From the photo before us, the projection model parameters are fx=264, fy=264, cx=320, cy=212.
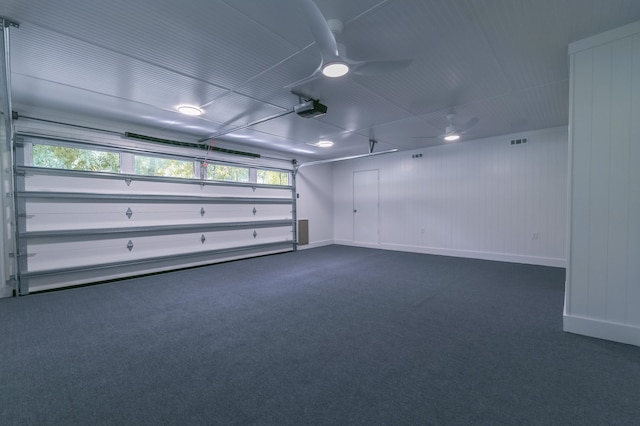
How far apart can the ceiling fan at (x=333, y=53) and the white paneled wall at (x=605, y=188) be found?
1.74 metres

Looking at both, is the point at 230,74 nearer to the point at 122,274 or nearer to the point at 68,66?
the point at 68,66

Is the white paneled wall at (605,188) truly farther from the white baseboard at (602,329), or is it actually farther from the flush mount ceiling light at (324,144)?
the flush mount ceiling light at (324,144)

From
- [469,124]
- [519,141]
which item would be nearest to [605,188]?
[469,124]

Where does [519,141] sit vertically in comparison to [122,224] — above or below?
above

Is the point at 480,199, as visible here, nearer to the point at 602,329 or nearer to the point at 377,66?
the point at 602,329

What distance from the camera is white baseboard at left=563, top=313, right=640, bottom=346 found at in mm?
2285

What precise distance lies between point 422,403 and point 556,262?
17.6 ft

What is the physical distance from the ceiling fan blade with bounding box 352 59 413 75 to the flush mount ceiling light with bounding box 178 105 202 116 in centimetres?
273

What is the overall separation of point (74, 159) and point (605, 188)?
6.81m

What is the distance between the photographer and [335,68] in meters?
2.31

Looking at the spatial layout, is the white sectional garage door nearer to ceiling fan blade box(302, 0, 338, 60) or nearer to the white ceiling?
the white ceiling

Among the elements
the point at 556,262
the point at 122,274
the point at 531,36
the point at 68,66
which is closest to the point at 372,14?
the point at 531,36

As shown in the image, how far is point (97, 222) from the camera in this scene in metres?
4.38

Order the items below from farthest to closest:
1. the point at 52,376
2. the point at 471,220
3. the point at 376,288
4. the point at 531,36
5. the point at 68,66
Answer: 1. the point at 471,220
2. the point at 376,288
3. the point at 68,66
4. the point at 531,36
5. the point at 52,376
